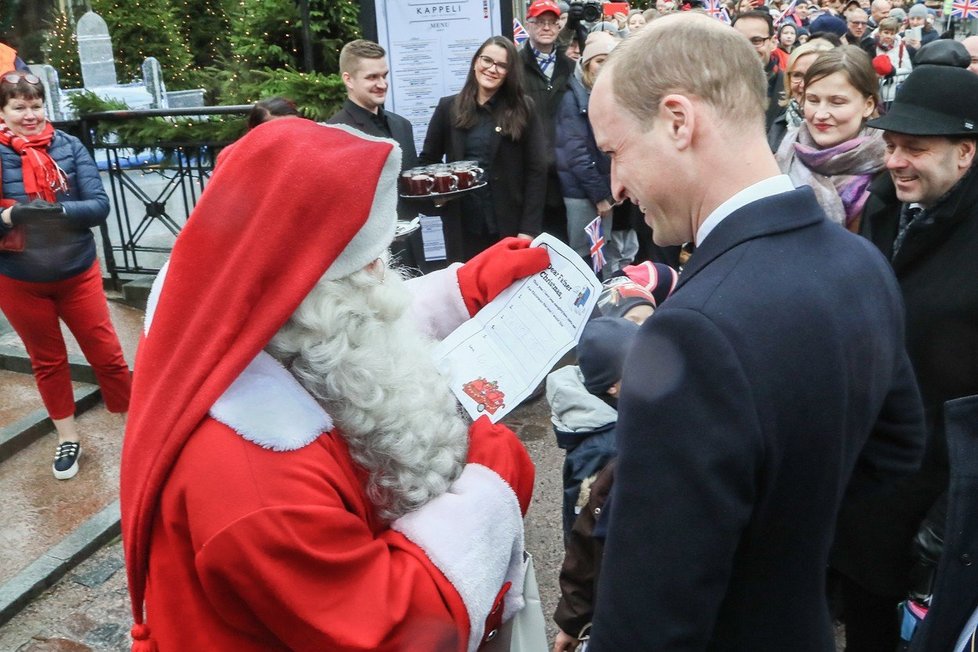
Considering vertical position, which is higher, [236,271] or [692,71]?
[692,71]

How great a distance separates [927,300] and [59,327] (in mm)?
3952

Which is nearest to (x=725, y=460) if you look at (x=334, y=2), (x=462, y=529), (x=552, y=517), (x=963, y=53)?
(x=462, y=529)

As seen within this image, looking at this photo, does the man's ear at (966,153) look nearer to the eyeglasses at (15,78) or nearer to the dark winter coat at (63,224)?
the dark winter coat at (63,224)

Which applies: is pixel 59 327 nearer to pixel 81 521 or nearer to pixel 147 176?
pixel 81 521

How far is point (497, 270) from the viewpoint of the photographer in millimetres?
2016

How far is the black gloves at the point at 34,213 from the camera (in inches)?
159

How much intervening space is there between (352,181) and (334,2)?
5.93 metres

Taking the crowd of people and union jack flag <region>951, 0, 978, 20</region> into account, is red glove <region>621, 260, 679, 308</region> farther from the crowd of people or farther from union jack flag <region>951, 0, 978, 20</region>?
union jack flag <region>951, 0, 978, 20</region>

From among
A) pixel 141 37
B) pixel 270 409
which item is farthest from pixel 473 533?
pixel 141 37

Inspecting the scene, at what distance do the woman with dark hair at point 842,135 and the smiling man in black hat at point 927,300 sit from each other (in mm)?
780

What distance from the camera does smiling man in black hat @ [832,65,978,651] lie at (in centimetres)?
236

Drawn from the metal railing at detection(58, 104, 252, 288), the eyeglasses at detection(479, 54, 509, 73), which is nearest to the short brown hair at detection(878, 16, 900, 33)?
the eyeglasses at detection(479, 54, 509, 73)

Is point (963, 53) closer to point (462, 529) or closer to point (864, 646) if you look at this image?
point (864, 646)

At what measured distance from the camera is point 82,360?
17.9ft
